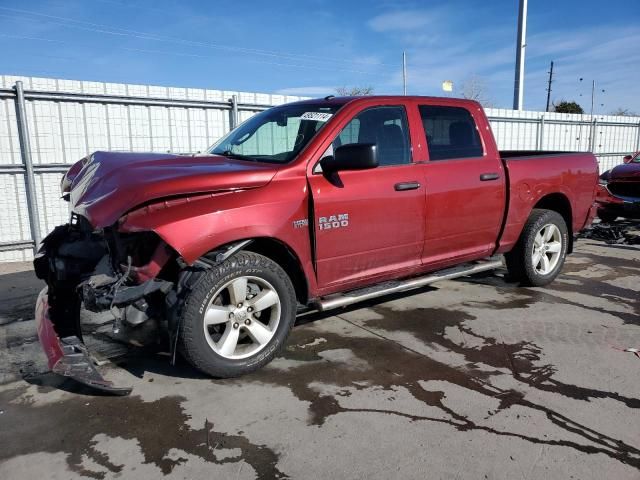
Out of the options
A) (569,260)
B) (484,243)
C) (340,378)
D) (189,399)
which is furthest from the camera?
(569,260)

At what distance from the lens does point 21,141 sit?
Result: 7.53m

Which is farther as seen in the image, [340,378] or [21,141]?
[21,141]

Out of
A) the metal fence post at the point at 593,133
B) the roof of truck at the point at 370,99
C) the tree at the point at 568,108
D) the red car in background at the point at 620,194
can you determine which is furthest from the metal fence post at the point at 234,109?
the tree at the point at 568,108

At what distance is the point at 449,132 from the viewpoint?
479 cm

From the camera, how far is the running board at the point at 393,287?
3912 mm

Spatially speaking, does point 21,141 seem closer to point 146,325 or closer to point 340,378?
point 146,325

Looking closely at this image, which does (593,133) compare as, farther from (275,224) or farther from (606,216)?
(275,224)

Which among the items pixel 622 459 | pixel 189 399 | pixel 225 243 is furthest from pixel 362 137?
pixel 622 459

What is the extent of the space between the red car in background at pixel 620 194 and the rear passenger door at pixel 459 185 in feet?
17.7

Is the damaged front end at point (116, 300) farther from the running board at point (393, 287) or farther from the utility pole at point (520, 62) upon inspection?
the utility pole at point (520, 62)

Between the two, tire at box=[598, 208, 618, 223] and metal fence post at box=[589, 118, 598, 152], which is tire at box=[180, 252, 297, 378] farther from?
metal fence post at box=[589, 118, 598, 152]

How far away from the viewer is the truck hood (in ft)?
10.2

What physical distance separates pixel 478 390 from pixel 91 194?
2911 millimetres

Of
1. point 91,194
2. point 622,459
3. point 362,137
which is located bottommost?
point 622,459
